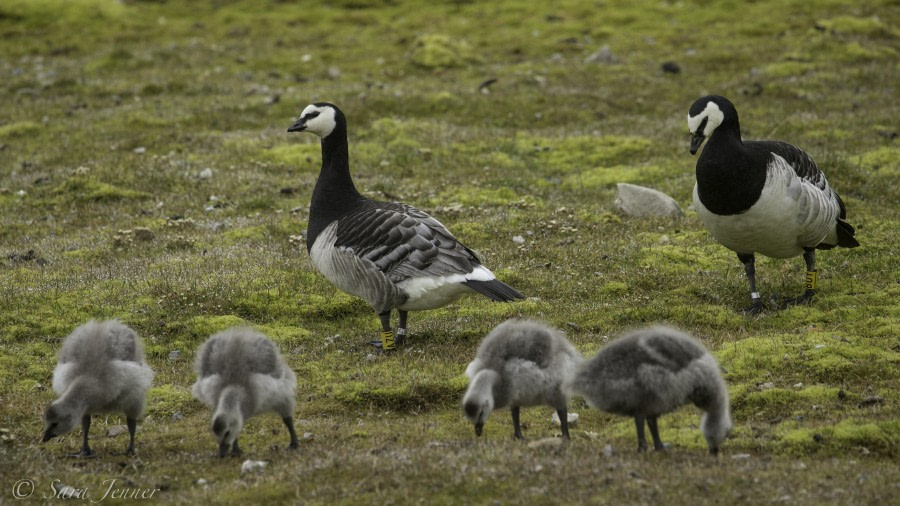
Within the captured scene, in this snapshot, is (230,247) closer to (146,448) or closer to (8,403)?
(8,403)

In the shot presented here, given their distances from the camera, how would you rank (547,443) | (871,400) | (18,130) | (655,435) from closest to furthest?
(655,435)
(547,443)
(871,400)
(18,130)

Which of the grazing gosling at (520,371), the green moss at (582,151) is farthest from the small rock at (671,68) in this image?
the grazing gosling at (520,371)

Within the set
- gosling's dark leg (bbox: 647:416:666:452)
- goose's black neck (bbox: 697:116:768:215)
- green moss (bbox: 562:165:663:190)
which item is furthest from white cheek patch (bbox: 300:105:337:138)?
green moss (bbox: 562:165:663:190)

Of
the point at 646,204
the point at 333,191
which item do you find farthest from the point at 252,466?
the point at 646,204

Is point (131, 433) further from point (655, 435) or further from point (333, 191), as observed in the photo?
point (333, 191)

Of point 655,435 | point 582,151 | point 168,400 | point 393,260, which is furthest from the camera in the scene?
point 582,151

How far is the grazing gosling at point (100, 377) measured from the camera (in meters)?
9.82

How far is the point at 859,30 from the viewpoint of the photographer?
133 feet

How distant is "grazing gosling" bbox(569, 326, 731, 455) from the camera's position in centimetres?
923

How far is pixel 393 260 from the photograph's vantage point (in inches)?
551

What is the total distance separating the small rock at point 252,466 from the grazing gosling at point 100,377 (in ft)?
5.40

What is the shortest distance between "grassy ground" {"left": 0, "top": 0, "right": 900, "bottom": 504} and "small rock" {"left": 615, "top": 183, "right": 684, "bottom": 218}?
1.51ft

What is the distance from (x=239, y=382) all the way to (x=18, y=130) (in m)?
23.7

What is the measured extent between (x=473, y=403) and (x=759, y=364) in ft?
16.5
